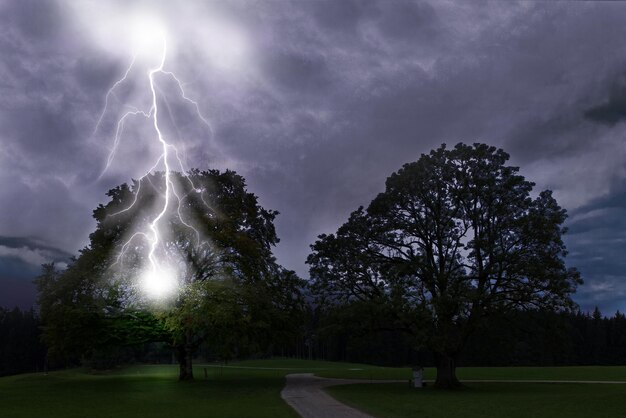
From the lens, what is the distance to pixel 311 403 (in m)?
23.1

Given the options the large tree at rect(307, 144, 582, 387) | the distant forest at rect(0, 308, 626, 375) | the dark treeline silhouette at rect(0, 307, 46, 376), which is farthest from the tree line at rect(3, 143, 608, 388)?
the dark treeline silhouette at rect(0, 307, 46, 376)

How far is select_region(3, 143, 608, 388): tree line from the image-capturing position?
107 feet

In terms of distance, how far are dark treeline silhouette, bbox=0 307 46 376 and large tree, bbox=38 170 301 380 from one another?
286ft

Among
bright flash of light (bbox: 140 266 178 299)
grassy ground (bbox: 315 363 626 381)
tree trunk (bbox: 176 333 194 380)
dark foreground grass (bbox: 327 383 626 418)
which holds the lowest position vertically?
grassy ground (bbox: 315 363 626 381)

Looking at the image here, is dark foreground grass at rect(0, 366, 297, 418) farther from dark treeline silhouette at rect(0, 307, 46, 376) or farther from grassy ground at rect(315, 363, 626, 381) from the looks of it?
dark treeline silhouette at rect(0, 307, 46, 376)

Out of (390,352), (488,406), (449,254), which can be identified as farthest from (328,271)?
(390,352)

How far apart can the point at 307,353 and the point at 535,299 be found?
423 ft

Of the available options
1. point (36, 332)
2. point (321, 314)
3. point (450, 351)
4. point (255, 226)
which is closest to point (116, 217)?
point (255, 226)

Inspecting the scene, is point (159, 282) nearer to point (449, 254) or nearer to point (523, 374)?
point (449, 254)

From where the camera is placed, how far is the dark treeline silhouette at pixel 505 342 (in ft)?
112

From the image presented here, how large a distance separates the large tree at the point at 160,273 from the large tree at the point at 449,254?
5837 millimetres

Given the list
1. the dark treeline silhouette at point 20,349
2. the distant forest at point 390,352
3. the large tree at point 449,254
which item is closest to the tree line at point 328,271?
the large tree at point 449,254

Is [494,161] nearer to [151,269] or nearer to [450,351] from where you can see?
[450,351]

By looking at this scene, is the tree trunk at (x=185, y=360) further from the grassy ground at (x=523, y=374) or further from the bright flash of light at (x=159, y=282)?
the grassy ground at (x=523, y=374)
